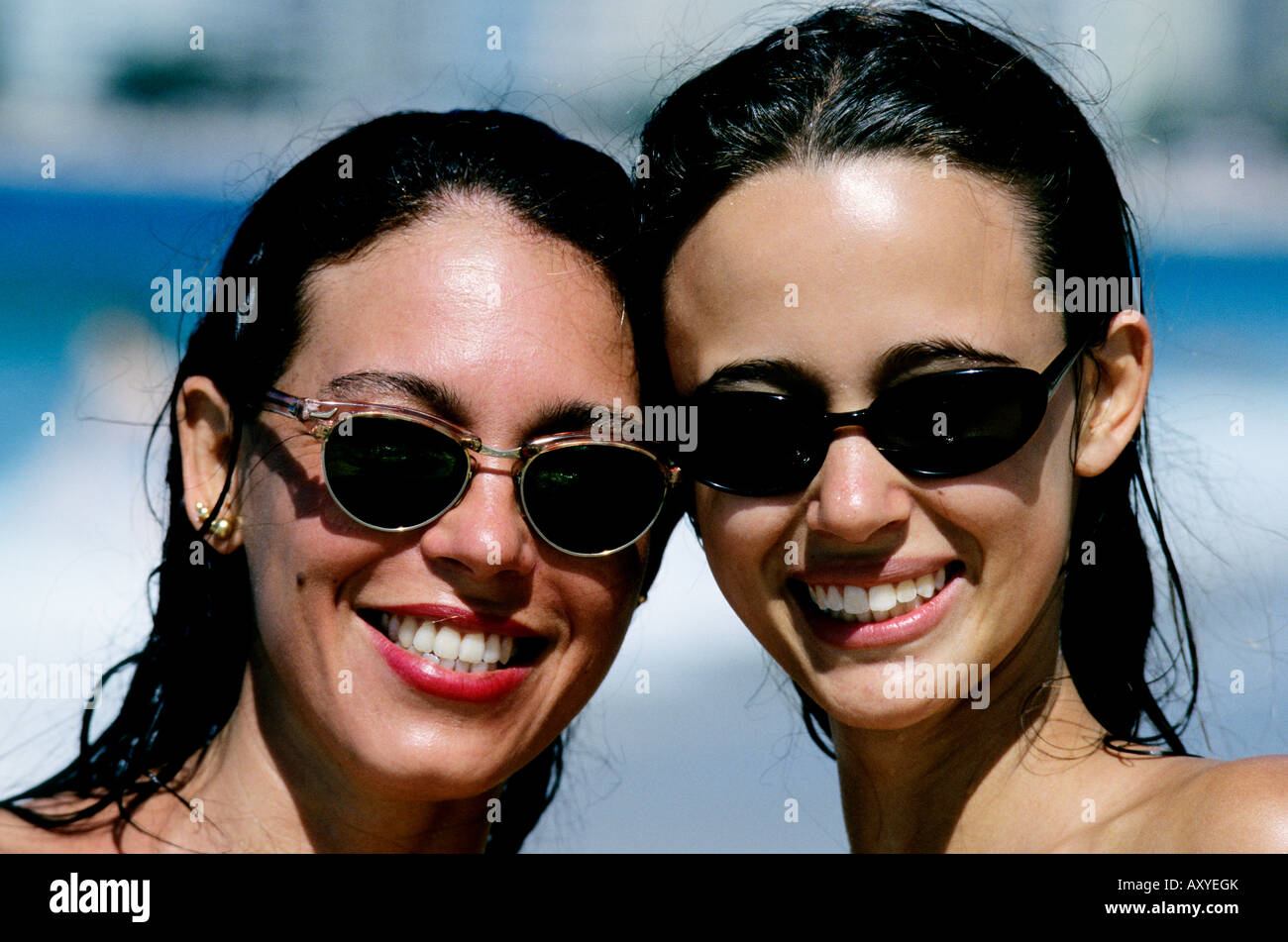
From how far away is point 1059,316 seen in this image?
95.6 inches

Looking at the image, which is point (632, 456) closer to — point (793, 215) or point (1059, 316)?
point (793, 215)

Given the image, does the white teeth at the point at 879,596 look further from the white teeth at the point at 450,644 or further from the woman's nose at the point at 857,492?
the white teeth at the point at 450,644

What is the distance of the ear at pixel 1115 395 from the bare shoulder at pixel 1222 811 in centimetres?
62

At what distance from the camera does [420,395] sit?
246 centimetres

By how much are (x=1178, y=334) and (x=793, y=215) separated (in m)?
9.81

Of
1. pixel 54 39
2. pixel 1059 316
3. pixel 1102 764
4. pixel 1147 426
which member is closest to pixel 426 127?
pixel 1059 316

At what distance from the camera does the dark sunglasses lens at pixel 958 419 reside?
7.64 feet

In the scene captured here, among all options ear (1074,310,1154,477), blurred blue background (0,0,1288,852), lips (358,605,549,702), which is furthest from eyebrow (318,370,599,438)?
blurred blue background (0,0,1288,852)

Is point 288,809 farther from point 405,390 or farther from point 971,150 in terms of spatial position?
point 971,150

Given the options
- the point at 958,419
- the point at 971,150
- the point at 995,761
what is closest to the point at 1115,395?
the point at 958,419

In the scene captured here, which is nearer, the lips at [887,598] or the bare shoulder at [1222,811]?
the bare shoulder at [1222,811]

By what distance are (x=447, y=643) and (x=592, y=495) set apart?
0.41 m

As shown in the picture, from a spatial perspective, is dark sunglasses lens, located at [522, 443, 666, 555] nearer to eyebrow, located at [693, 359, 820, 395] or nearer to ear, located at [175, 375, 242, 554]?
eyebrow, located at [693, 359, 820, 395]
